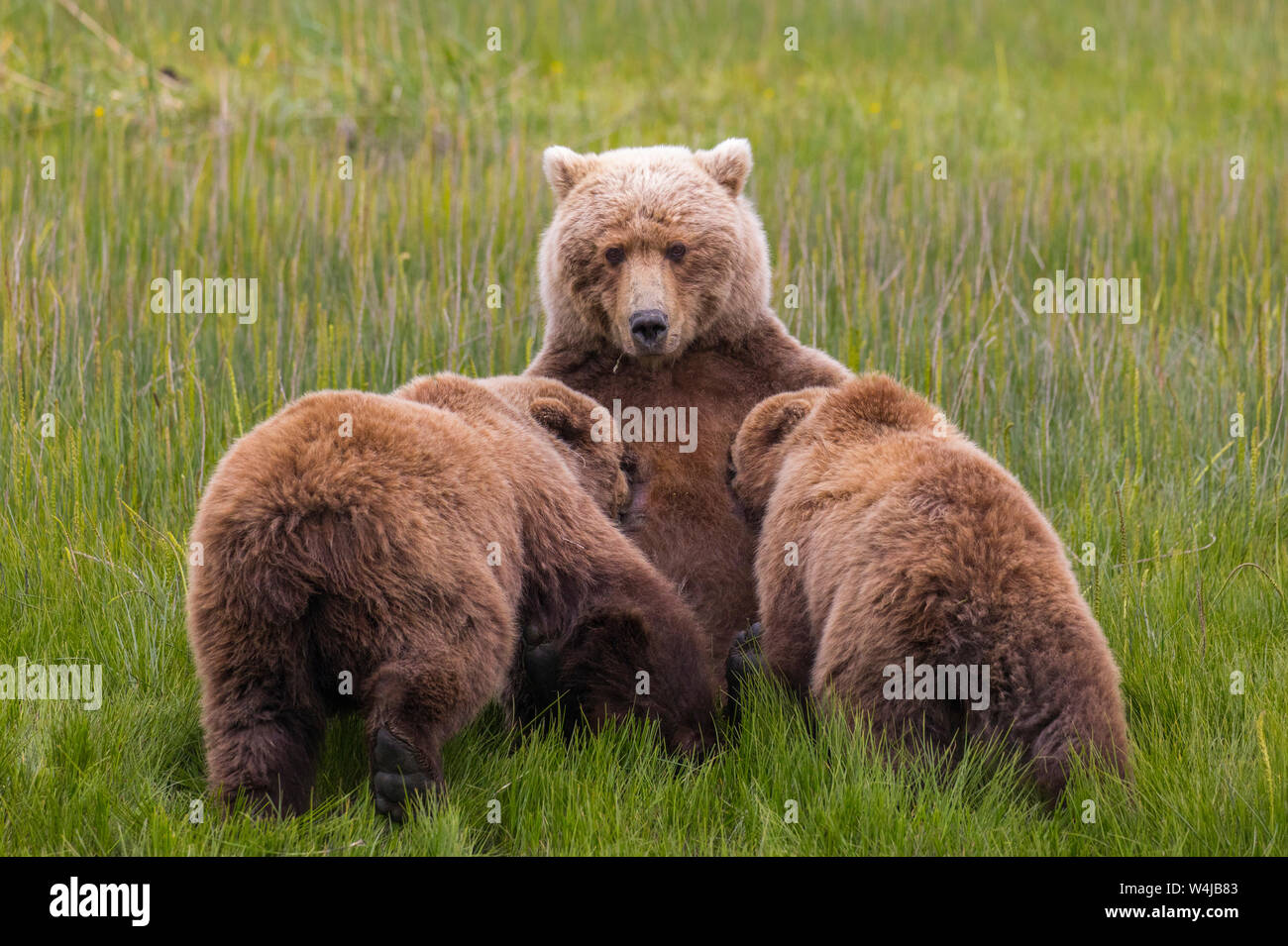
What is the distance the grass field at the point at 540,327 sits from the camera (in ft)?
13.4

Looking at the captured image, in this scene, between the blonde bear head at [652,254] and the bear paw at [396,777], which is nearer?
the bear paw at [396,777]

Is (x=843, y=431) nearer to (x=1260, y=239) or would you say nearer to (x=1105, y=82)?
(x=1260, y=239)

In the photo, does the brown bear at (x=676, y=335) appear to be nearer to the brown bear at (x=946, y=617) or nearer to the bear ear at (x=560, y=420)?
the bear ear at (x=560, y=420)

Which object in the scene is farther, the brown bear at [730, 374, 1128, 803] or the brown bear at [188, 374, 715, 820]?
the brown bear at [730, 374, 1128, 803]

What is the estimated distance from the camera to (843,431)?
192 inches

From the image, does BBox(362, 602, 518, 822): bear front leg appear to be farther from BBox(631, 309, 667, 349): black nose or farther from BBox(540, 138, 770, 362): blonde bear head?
BBox(540, 138, 770, 362): blonde bear head

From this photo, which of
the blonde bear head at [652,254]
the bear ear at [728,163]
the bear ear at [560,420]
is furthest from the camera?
the bear ear at [728,163]

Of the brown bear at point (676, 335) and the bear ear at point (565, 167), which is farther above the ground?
the bear ear at point (565, 167)

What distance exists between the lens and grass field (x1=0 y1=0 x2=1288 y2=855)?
4.07 meters

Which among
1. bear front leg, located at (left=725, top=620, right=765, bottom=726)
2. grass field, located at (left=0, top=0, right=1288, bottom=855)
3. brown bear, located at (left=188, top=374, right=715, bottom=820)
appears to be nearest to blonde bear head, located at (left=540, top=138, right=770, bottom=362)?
bear front leg, located at (left=725, top=620, right=765, bottom=726)

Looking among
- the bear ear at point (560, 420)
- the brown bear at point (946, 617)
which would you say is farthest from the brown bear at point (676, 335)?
the brown bear at point (946, 617)

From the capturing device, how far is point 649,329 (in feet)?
17.6

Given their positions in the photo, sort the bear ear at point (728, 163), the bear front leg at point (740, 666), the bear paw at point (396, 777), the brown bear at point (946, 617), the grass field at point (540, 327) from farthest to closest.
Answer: the bear ear at point (728, 163) < the bear front leg at point (740, 666) < the grass field at point (540, 327) < the brown bear at point (946, 617) < the bear paw at point (396, 777)

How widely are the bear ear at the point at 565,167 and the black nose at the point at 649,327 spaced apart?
95 centimetres
